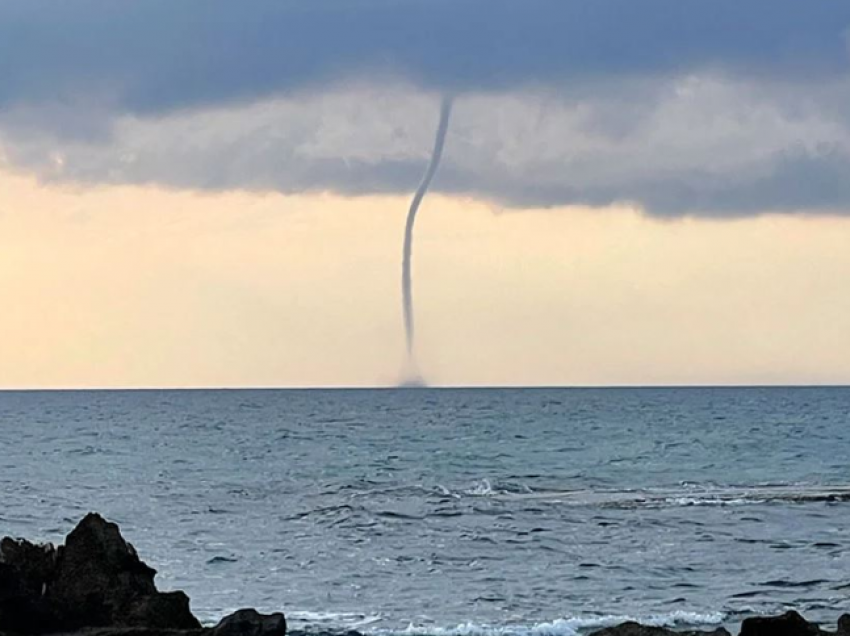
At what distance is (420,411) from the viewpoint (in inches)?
7165

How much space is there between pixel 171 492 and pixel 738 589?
1489 inches

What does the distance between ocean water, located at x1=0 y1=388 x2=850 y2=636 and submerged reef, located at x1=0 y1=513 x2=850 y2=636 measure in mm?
8867

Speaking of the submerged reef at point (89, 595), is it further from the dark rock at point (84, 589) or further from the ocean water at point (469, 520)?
the ocean water at point (469, 520)

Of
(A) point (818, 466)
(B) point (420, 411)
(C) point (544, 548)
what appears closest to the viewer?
(C) point (544, 548)

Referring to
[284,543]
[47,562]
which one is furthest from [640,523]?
[47,562]

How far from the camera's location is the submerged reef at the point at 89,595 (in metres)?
22.2

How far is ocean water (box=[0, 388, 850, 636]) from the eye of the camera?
36.1 meters

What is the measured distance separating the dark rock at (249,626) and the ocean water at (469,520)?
38.5 ft

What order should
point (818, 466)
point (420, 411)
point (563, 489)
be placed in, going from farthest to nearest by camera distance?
1. point (420, 411)
2. point (818, 466)
3. point (563, 489)

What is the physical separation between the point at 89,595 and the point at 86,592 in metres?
0.07

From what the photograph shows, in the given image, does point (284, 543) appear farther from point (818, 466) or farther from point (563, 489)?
point (818, 466)

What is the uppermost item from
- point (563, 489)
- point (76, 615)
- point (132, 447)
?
point (132, 447)

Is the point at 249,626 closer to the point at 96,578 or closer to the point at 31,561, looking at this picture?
the point at 96,578

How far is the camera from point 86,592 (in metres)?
23.6
